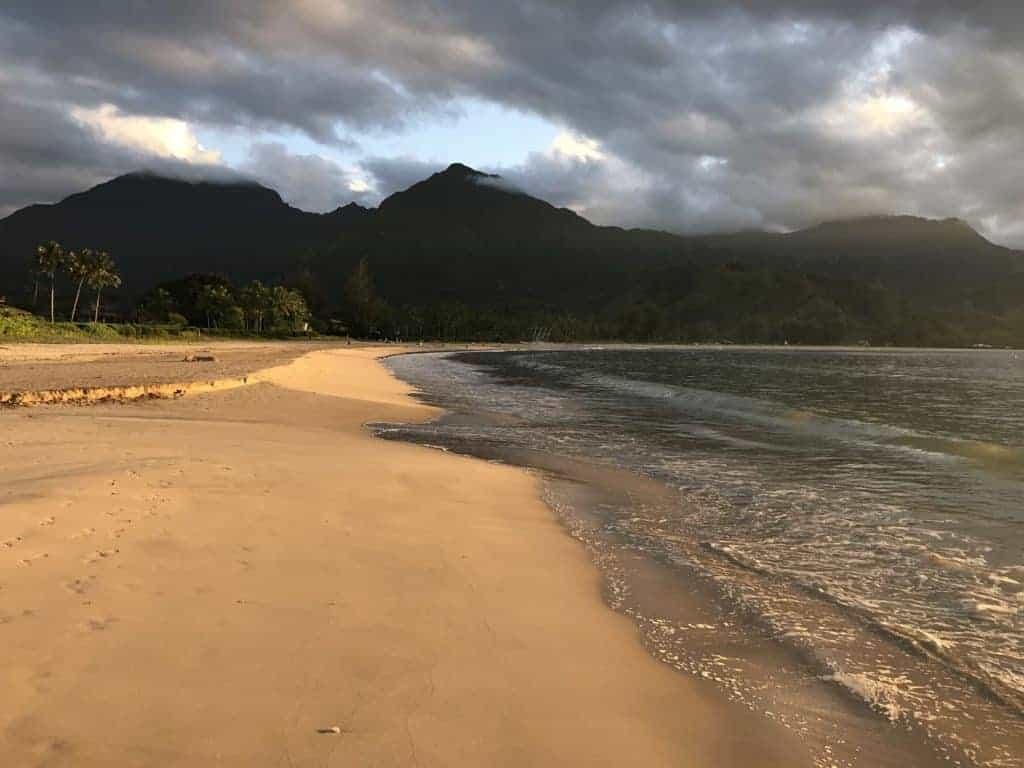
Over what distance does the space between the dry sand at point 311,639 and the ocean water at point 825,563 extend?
53cm

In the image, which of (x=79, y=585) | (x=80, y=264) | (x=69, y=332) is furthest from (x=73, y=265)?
(x=79, y=585)

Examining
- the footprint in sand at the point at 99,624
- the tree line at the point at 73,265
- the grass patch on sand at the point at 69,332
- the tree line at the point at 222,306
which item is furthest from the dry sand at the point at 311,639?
the tree line at the point at 222,306

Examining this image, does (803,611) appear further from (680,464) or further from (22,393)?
(22,393)

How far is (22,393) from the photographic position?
58.2 feet

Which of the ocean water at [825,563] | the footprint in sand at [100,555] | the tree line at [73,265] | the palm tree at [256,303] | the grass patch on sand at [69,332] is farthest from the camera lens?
the palm tree at [256,303]

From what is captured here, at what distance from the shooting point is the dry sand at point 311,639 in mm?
3498

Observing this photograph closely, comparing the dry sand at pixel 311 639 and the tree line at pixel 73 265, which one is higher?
the tree line at pixel 73 265

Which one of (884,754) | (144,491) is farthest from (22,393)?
(884,754)

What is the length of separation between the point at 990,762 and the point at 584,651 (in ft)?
8.15

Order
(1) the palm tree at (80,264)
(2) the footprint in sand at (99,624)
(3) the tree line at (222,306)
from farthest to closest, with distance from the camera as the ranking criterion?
(3) the tree line at (222,306) < (1) the palm tree at (80,264) < (2) the footprint in sand at (99,624)

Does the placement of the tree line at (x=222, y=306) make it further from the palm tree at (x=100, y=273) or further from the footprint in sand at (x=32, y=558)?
the footprint in sand at (x=32, y=558)

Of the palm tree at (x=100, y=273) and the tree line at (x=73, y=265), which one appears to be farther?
the palm tree at (x=100, y=273)

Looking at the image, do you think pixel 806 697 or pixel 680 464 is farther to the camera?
pixel 680 464

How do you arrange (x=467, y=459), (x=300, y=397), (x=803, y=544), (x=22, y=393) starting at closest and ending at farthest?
(x=803, y=544) < (x=467, y=459) < (x=22, y=393) < (x=300, y=397)
